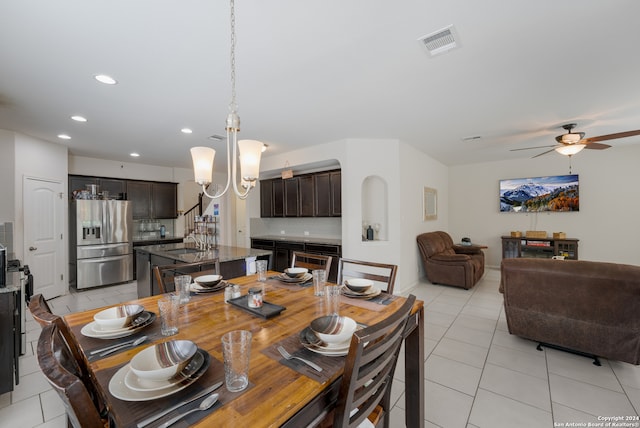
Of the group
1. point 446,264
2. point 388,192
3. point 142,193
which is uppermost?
point 142,193

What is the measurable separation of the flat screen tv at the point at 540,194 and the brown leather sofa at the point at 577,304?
4318 millimetres

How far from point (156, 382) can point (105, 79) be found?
2.69m

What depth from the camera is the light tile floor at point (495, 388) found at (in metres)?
1.84

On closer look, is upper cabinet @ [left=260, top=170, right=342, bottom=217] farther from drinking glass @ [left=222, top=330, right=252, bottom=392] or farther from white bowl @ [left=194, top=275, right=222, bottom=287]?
drinking glass @ [left=222, top=330, right=252, bottom=392]

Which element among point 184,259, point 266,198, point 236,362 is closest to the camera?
point 236,362

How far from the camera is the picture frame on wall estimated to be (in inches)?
221

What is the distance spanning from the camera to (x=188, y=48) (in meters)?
1.99

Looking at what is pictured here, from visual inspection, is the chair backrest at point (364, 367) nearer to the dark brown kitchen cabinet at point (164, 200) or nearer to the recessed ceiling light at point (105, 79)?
the recessed ceiling light at point (105, 79)

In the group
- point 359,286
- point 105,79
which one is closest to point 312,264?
point 359,286

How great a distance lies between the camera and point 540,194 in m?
5.93

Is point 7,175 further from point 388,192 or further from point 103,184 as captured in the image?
point 388,192

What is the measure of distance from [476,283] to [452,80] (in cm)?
405

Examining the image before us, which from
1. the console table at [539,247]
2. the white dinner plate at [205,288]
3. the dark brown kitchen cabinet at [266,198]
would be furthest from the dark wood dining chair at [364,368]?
→ the console table at [539,247]

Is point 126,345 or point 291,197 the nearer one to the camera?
point 126,345
